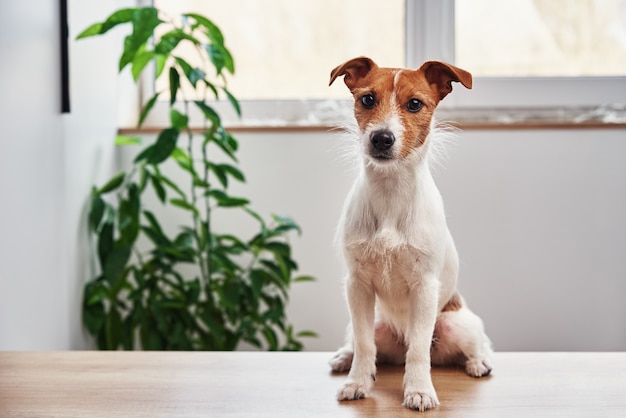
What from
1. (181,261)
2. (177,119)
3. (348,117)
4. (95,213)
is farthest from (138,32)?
(348,117)

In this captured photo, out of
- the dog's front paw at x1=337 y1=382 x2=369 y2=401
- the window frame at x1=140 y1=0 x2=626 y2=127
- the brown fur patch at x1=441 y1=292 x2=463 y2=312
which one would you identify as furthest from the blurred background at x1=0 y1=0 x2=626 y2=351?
the dog's front paw at x1=337 y1=382 x2=369 y2=401

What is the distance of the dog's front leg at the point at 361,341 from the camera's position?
3.45ft

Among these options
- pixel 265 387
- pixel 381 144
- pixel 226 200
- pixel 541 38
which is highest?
pixel 541 38

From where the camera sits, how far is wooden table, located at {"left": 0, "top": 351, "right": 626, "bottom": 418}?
1015mm

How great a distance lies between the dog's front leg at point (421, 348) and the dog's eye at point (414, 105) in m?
0.23

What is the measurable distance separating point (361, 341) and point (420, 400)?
12 centimetres

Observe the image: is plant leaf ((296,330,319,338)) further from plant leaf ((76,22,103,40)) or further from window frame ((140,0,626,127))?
plant leaf ((76,22,103,40))

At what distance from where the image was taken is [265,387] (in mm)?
1120

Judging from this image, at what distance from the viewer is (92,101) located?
6.35ft

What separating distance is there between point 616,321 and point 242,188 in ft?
3.59

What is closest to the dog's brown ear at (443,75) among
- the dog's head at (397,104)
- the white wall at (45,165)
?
the dog's head at (397,104)

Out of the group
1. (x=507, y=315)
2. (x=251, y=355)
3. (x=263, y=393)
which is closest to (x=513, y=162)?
(x=507, y=315)

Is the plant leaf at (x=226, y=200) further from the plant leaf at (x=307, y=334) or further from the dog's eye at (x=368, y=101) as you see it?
the dog's eye at (x=368, y=101)

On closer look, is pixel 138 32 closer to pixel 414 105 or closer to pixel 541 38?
pixel 414 105
